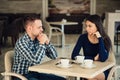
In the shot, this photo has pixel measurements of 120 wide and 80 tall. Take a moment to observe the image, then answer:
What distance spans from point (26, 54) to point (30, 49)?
0.31ft

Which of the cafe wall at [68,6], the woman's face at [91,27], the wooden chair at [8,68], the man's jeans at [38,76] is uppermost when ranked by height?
the cafe wall at [68,6]

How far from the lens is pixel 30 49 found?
2.90m

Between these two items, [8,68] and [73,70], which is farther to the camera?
[8,68]

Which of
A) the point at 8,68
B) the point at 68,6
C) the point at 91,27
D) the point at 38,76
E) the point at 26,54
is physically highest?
the point at 68,6


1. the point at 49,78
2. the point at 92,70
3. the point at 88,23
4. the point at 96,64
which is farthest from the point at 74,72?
the point at 88,23

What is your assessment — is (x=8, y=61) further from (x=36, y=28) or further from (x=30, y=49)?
(x=36, y=28)

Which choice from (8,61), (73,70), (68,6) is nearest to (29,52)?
(8,61)

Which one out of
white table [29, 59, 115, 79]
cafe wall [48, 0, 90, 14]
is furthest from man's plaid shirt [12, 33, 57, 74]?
cafe wall [48, 0, 90, 14]

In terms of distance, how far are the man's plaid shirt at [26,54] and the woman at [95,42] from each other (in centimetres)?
66

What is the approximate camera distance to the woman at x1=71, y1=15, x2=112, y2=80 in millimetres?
3189

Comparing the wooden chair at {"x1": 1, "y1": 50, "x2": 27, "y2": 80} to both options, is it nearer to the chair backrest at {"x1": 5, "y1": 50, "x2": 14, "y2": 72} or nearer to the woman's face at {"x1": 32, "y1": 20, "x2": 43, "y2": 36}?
the chair backrest at {"x1": 5, "y1": 50, "x2": 14, "y2": 72}

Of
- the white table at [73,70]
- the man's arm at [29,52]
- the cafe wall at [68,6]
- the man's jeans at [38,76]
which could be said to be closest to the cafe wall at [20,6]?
the cafe wall at [68,6]

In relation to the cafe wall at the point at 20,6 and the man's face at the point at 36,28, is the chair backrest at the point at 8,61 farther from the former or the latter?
the cafe wall at the point at 20,6

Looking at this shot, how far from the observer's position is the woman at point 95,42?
319 centimetres
